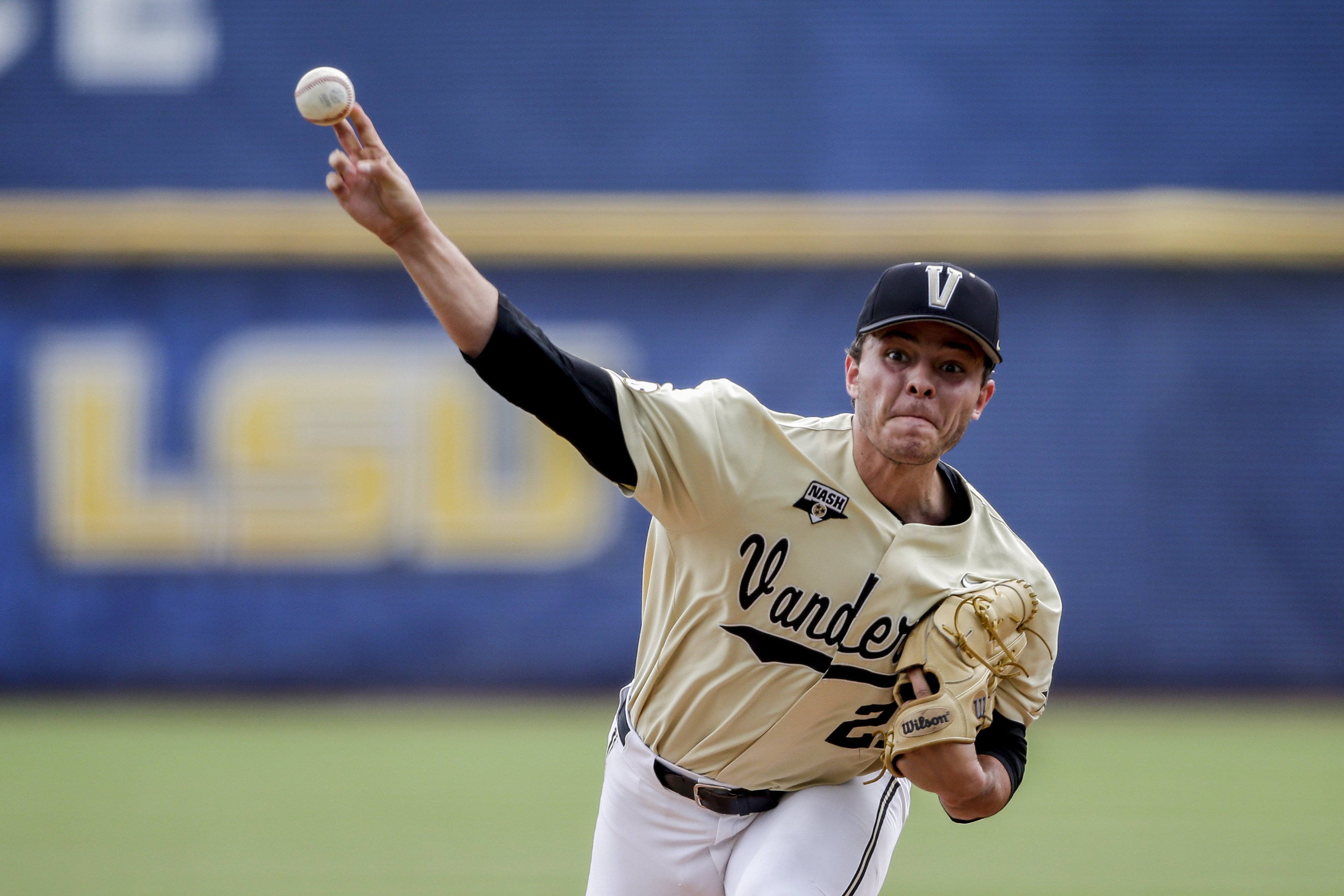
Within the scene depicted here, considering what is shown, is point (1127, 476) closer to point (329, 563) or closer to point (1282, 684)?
point (1282, 684)

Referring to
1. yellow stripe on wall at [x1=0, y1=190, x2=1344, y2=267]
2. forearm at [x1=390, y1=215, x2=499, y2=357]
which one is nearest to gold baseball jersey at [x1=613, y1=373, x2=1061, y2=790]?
forearm at [x1=390, y1=215, x2=499, y2=357]

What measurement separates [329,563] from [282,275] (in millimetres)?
2391

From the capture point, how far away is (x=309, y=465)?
36.0 feet

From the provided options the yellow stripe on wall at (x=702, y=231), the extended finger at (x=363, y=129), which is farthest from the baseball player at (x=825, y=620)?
the yellow stripe on wall at (x=702, y=231)

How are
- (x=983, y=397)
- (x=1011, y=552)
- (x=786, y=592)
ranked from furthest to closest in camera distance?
(x=1011, y=552)
(x=983, y=397)
(x=786, y=592)

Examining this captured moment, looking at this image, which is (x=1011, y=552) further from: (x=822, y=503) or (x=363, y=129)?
(x=363, y=129)

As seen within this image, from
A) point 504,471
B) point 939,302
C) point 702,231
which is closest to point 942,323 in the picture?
point 939,302

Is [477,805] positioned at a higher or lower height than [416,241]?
lower

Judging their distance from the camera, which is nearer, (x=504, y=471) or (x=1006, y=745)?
(x=1006, y=745)

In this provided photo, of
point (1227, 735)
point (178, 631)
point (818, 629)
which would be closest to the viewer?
point (818, 629)

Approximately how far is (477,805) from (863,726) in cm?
444

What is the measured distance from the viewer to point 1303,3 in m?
11.3

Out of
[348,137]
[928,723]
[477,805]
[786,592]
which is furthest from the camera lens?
[477,805]

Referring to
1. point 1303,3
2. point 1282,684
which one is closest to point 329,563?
point 1282,684
